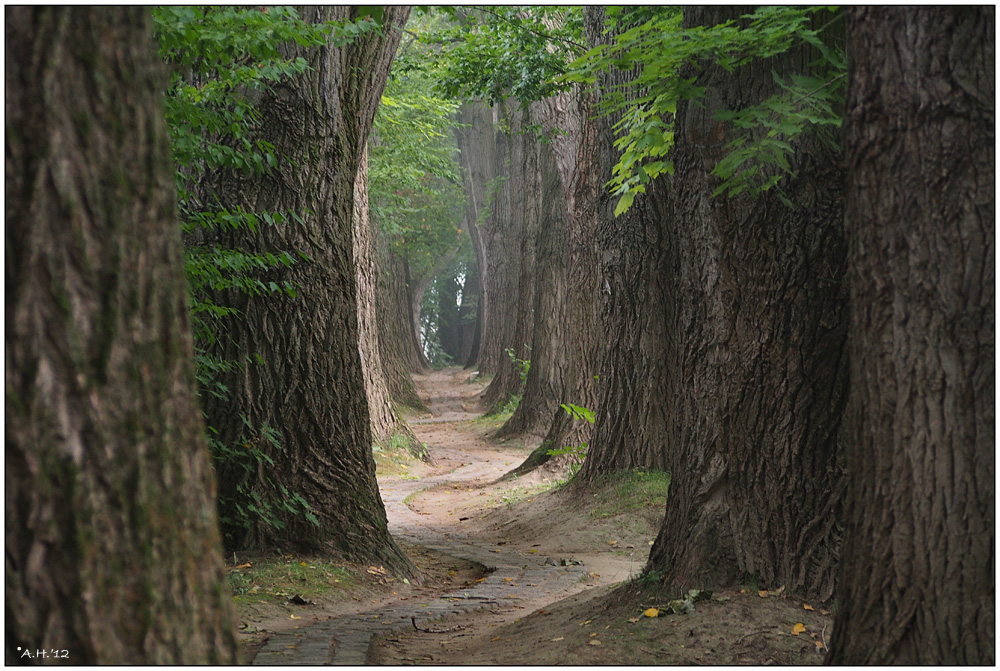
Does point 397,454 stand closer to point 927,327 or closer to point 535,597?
point 535,597

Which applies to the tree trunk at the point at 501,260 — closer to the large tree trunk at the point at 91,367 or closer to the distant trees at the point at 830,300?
the distant trees at the point at 830,300

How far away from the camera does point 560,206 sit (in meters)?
14.5

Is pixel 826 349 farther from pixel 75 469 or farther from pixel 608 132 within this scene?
pixel 608 132

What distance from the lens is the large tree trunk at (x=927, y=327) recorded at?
2.82m

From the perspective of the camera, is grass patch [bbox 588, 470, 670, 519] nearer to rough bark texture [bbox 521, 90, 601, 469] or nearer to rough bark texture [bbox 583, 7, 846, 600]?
rough bark texture [bbox 521, 90, 601, 469]

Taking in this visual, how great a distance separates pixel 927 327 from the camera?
2852 millimetres

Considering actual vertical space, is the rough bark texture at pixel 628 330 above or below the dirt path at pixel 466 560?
above

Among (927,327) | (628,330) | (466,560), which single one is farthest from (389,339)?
(927,327)

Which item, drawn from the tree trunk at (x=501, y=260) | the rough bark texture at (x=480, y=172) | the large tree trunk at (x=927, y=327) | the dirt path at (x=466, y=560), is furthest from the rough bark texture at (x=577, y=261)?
the rough bark texture at (x=480, y=172)

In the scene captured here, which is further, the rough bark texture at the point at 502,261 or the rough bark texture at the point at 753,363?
the rough bark texture at the point at 502,261

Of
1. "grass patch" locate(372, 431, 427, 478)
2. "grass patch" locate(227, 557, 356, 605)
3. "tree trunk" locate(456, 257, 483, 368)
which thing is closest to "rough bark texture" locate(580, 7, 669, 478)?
"grass patch" locate(227, 557, 356, 605)

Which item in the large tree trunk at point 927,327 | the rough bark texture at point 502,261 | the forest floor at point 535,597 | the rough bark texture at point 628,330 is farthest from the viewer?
the rough bark texture at point 502,261

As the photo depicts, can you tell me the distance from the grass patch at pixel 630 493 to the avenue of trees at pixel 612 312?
8.8 inches

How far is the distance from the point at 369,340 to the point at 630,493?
7.06 m
